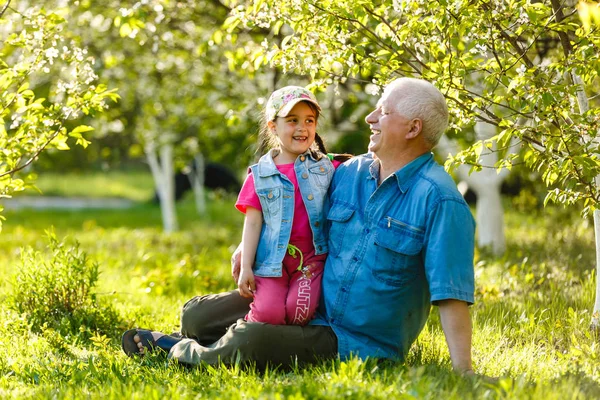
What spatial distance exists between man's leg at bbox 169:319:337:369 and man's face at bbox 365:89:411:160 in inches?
34.3

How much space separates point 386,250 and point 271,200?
0.60 m

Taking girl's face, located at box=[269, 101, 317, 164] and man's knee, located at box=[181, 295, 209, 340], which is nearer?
girl's face, located at box=[269, 101, 317, 164]

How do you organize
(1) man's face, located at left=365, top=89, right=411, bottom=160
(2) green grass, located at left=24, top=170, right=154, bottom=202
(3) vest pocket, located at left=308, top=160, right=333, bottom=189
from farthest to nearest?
(2) green grass, located at left=24, top=170, right=154, bottom=202, (3) vest pocket, located at left=308, top=160, right=333, bottom=189, (1) man's face, located at left=365, top=89, right=411, bottom=160

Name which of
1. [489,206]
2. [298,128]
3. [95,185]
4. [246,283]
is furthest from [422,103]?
[95,185]

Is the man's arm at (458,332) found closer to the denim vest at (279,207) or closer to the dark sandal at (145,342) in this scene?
the denim vest at (279,207)

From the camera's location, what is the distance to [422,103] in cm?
334

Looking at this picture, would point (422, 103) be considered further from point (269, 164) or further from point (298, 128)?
point (269, 164)

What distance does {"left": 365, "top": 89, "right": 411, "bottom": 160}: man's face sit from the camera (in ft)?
11.1

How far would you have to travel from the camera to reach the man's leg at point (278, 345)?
3.46m

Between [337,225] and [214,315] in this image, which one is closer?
[337,225]

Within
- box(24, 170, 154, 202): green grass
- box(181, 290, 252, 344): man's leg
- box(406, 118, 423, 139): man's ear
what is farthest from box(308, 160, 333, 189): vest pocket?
box(24, 170, 154, 202): green grass

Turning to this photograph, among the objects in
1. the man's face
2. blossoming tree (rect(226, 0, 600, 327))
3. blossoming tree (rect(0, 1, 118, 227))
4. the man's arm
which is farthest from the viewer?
blossoming tree (rect(0, 1, 118, 227))

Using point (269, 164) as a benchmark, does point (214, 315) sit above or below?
below

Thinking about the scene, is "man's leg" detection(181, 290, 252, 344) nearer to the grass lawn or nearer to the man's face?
the grass lawn
